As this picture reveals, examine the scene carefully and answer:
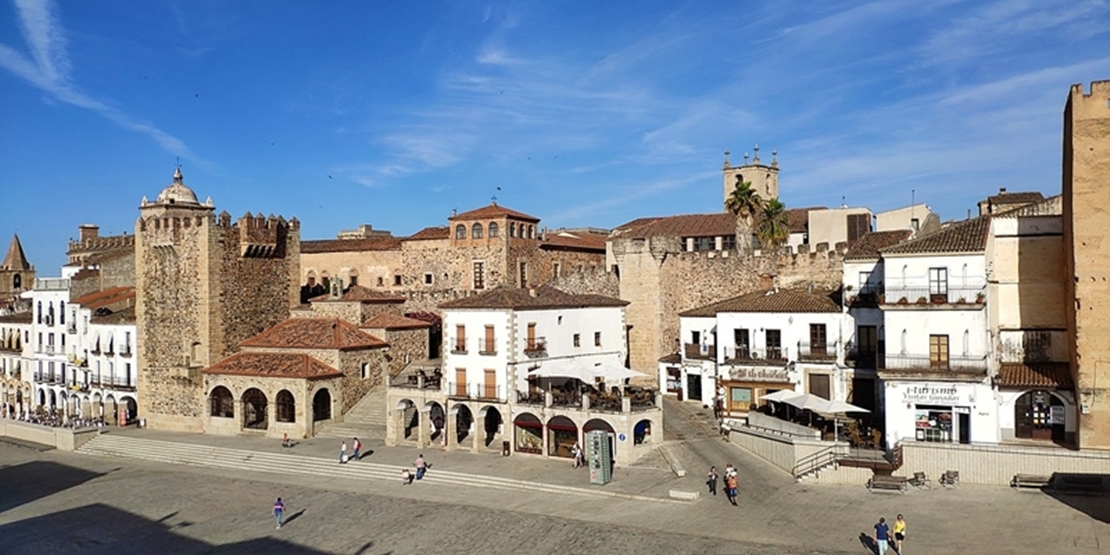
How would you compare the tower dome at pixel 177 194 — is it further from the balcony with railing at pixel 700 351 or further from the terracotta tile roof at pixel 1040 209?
the terracotta tile roof at pixel 1040 209

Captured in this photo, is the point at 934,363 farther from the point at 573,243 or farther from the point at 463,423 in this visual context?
the point at 573,243

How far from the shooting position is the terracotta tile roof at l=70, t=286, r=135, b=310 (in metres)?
52.1

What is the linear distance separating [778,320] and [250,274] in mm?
27503

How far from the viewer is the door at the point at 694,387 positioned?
37.8 m

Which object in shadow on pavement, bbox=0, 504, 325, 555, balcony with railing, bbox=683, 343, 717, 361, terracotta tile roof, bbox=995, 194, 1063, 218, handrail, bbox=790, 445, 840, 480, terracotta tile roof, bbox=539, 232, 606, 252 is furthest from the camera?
terracotta tile roof, bbox=539, 232, 606, 252

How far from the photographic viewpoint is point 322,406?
4053 cm

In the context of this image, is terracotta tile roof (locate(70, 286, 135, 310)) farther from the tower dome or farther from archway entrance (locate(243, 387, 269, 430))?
archway entrance (locate(243, 387, 269, 430))

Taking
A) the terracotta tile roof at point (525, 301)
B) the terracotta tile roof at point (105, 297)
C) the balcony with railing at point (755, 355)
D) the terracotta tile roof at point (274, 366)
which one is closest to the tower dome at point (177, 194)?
the terracotta tile roof at point (105, 297)

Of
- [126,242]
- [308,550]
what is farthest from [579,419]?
[126,242]

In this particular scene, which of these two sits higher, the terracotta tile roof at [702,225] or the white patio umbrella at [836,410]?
the terracotta tile roof at [702,225]

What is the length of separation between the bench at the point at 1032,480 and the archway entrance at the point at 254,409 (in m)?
30.9

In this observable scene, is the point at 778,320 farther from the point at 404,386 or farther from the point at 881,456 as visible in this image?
the point at 404,386

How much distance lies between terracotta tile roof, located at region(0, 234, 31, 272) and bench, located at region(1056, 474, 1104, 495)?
8461 cm

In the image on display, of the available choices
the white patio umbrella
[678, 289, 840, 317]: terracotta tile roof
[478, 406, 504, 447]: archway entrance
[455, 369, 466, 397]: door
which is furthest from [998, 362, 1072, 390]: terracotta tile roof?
[455, 369, 466, 397]: door
